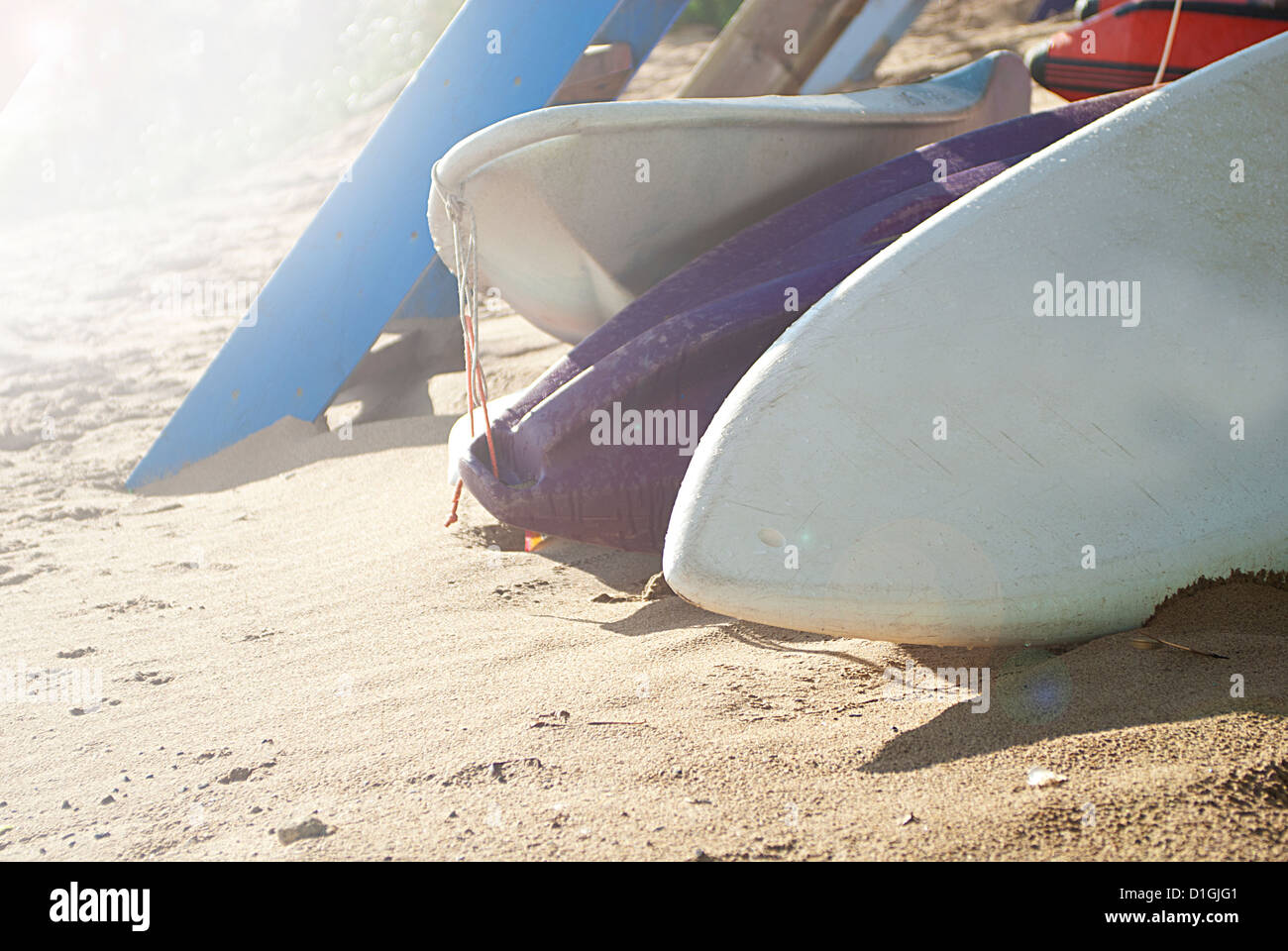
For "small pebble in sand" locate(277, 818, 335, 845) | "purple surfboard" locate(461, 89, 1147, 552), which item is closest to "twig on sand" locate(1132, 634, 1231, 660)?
"purple surfboard" locate(461, 89, 1147, 552)

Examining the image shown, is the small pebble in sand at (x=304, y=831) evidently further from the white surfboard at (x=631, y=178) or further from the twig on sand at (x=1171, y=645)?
the white surfboard at (x=631, y=178)

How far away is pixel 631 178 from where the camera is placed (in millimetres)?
2723

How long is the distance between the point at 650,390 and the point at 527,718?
91 cm

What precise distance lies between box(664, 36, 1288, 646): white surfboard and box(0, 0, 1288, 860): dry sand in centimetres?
14

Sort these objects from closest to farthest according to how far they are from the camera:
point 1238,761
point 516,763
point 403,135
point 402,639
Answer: point 1238,761
point 516,763
point 402,639
point 403,135

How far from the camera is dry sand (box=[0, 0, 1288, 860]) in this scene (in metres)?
1.36

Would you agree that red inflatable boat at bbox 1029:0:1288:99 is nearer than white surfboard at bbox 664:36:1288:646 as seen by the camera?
No

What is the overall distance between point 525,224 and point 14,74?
9823 mm

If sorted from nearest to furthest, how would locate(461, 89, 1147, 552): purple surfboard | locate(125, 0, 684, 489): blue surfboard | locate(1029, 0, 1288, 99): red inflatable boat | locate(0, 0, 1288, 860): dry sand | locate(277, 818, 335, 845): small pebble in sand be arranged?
locate(0, 0, 1288, 860): dry sand
locate(277, 818, 335, 845): small pebble in sand
locate(461, 89, 1147, 552): purple surfboard
locate(1029, 0, 1288, 99): red inflatable boat
locate(125, 0, 684, 489): blue surfboard

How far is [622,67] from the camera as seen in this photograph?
14.0 feet

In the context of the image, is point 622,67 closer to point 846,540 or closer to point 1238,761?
point 846,540

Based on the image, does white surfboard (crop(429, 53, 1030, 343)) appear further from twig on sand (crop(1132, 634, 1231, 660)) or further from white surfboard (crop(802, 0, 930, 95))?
white surfboard (crop(802, 0, 930, 95))

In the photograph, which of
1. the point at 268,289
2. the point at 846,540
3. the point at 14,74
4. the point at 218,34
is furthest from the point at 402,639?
the point at 218,34

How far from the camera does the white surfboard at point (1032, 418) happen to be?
1.66 metres
